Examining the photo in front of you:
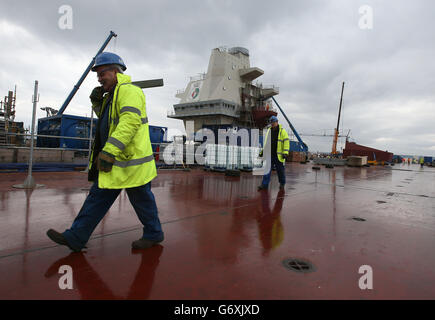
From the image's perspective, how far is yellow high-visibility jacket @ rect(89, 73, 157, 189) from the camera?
70.1 inches

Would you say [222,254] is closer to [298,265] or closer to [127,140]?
[298,265]

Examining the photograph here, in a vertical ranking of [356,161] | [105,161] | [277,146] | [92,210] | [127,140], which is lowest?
[92,210]

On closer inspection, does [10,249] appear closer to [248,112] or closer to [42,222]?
[42,222]

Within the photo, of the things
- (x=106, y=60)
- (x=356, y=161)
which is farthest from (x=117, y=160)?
(x=356, y=161)

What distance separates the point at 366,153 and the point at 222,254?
3220 cm

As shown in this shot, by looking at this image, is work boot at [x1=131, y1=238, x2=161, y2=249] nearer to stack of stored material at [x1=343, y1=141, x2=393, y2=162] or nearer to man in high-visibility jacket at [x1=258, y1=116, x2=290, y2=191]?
man in high-visibility jacket at [x1=258, y1=116, x2=290, y2=191]

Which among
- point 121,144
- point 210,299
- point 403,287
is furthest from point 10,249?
point 403,287

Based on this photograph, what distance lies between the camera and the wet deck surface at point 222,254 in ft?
4.85

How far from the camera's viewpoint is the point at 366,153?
2850cm

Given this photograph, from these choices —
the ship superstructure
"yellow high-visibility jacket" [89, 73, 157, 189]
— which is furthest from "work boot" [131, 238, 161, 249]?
the ship superstructure

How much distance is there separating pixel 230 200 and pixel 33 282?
316 centimetres

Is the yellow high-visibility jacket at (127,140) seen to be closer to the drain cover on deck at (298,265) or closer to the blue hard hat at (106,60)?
the blue hard hat at (106,60)
